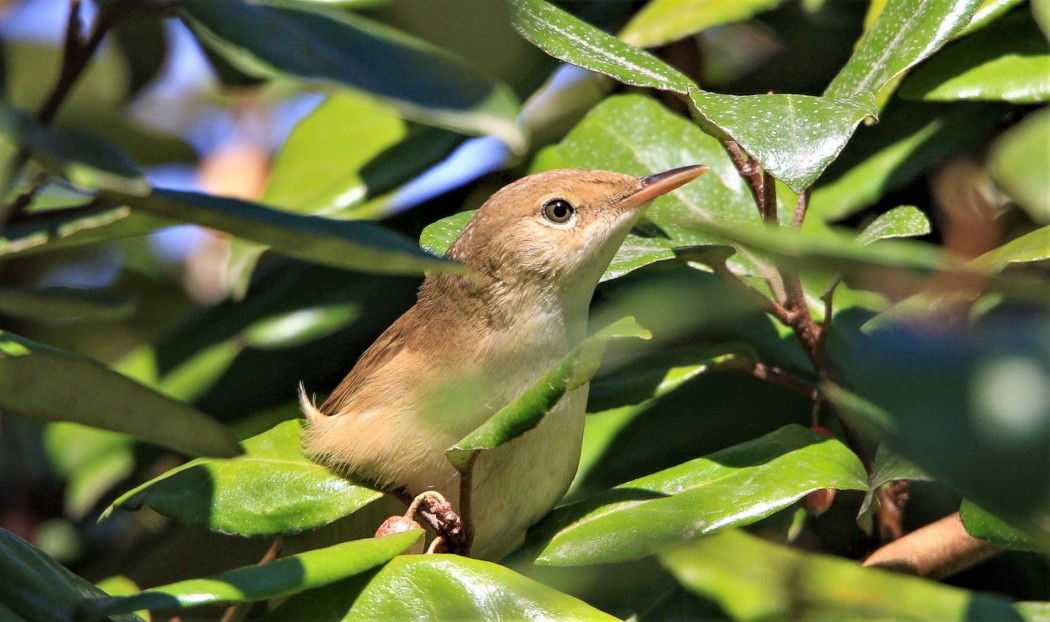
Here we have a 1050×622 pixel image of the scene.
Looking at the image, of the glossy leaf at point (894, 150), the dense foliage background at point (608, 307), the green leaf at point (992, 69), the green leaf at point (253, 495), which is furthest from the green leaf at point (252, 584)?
the green leaf at point (992, 69)

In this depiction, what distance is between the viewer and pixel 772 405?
2373 millimetres

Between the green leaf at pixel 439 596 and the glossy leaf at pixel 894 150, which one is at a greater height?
the glossy leaf at pixel 894 150

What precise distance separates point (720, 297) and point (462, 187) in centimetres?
133

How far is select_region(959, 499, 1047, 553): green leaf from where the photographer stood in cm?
149

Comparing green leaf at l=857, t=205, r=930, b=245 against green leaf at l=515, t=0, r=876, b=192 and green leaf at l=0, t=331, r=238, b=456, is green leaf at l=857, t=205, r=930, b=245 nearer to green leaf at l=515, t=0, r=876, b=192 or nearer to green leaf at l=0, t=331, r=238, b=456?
green leaf at l=515, t=0, r=876, b=192

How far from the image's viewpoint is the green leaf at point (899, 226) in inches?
71.1

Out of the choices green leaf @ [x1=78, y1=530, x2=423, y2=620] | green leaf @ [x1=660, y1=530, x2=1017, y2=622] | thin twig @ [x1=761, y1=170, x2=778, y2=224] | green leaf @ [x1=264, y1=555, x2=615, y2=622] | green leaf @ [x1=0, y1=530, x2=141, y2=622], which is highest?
thin twig @ [x1=761, y1=170, x2=778, y2=224]

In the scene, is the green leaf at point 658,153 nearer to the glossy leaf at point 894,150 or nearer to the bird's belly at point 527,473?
the glossy leaf at point 894,150

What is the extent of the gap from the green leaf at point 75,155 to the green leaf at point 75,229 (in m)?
0.24

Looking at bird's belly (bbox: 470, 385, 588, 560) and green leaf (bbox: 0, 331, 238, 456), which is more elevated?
green leaf (bbox: 0, 331, 238, 456)

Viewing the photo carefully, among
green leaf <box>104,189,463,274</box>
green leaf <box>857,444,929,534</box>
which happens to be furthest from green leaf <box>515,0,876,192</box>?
green leaf <box>104,189,463,274</box>

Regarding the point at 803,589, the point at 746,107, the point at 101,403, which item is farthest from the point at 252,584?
the point at 746,107

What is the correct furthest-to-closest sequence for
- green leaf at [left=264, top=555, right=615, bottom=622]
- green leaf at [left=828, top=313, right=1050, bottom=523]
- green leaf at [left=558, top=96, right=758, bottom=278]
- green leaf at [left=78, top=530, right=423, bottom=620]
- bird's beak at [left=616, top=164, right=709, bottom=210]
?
1. green leaf at [left=558, top=96, right=758, bottom=278]
2. bird's beak at [left=616, top=164, right=709, bottom=210]
3. green leaf at [left=264, top=555, right=615, bottom=622]
4. green leaf at [left=78, top=530, right=423, bottom=620]
5. green leaf at [left=828, top=313, right=1050, bottom=523]

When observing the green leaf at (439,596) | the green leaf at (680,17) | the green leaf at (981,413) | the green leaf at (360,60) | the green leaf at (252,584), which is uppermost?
the green leaf at (360,60)
